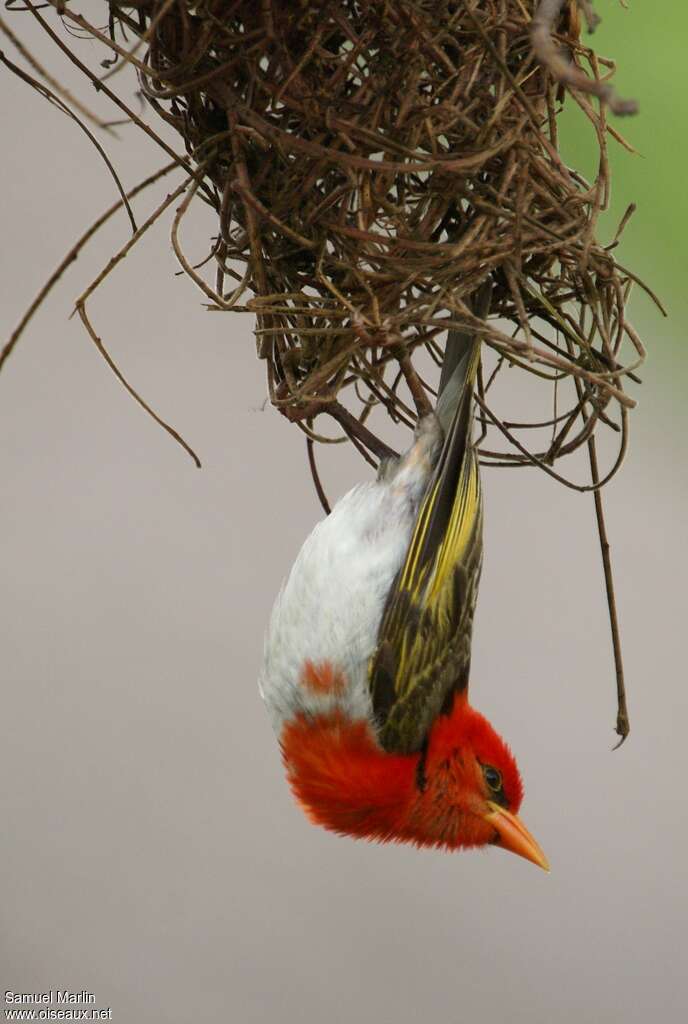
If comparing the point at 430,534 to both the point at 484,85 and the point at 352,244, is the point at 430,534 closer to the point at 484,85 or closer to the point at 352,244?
the point at 352,244

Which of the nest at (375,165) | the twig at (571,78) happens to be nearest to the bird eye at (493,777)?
the nest at (375,165)

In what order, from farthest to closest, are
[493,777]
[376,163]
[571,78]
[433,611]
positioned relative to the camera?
[493,777]
[433,611]
[376,163]
[571,78]

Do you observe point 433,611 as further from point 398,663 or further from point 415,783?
point 415,783

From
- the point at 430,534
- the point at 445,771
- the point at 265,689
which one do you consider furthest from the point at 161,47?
the point at 445,771

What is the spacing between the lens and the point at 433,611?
178 centimetres

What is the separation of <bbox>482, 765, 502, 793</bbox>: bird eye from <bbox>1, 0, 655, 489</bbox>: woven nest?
23.1 inches

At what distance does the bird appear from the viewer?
1737 mm

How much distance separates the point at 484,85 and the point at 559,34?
0.39 feet

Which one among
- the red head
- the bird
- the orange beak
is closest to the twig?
the bird

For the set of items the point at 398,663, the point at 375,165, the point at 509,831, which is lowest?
the point at 509,831

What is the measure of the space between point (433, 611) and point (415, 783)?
271mm

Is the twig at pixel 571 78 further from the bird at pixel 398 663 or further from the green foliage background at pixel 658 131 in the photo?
the bird at pixel 398 663

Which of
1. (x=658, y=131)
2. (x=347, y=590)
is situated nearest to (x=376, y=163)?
(x=658, y=131)

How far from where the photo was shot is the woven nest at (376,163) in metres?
1.40
